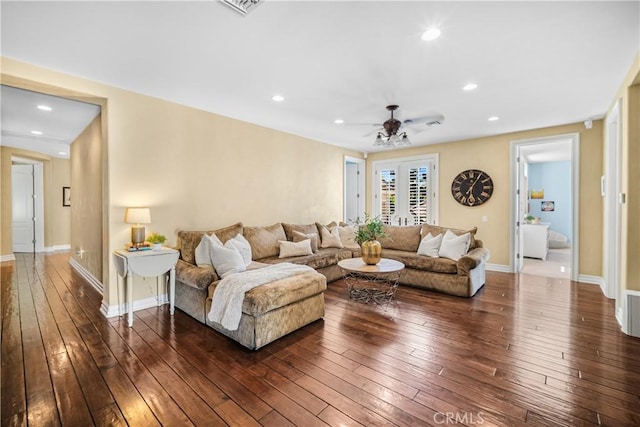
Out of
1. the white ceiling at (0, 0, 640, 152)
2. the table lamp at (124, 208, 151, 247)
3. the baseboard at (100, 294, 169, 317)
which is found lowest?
the baseboard at (100, 294, 169, 317)

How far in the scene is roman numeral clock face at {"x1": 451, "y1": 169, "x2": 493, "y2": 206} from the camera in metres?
5.70

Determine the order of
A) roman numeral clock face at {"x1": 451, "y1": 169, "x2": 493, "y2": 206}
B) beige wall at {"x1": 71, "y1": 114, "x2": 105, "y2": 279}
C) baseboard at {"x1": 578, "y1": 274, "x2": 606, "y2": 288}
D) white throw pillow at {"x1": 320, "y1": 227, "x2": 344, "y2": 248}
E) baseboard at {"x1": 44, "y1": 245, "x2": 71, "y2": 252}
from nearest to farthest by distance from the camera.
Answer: beige wall at {"x1": 71, "y1": 114, "x2": 105, "y2": 279} → baseboard at {"x1": 578, "y1": 274, "x2": 606, "y2": 288} → white throw pillow at {"x1": 320, "y1": 227, "x2": 344, "y2": 248} → roman numeral clock face at {"x1": 451, "y1": 169, "x2": 493, "y2": 206} → baseboard at {"x1": 44, "y1": 245, "x2": 71, "y2": 252}

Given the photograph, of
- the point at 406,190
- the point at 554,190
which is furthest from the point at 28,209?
the point at 554,190

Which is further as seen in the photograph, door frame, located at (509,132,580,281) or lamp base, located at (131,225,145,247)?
door frame, located at (509,132,580,281)

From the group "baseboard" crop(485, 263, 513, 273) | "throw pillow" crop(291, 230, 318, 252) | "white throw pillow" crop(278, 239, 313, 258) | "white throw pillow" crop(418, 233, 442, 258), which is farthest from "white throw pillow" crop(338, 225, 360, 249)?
"baseboard" crop(485, 263, 513, 273)

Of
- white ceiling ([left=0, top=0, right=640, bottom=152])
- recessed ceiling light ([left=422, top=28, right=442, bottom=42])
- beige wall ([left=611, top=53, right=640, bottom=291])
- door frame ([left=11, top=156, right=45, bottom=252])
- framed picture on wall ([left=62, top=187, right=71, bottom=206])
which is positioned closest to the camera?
white ceiling ([left=0, top=0, right=640, bottom=152])

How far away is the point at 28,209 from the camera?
7508mm

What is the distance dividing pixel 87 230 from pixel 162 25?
400 centimetres

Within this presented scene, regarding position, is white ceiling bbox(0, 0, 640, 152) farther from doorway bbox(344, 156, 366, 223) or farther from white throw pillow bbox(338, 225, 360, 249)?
doorway bbox(344, 156, 366, 223)

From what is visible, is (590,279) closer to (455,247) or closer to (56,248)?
(455,247)

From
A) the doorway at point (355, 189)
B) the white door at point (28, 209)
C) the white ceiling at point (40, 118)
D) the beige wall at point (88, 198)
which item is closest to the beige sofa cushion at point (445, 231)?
the doorway at point (355, 189)

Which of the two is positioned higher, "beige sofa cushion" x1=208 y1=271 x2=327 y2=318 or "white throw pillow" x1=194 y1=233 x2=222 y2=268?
"white throw pillow" x1=194 y1=233 x2=222 y2=268

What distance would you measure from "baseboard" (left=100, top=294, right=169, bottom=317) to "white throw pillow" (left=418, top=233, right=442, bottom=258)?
149 inches

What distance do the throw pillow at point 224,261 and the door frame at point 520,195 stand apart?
4.94 metres
